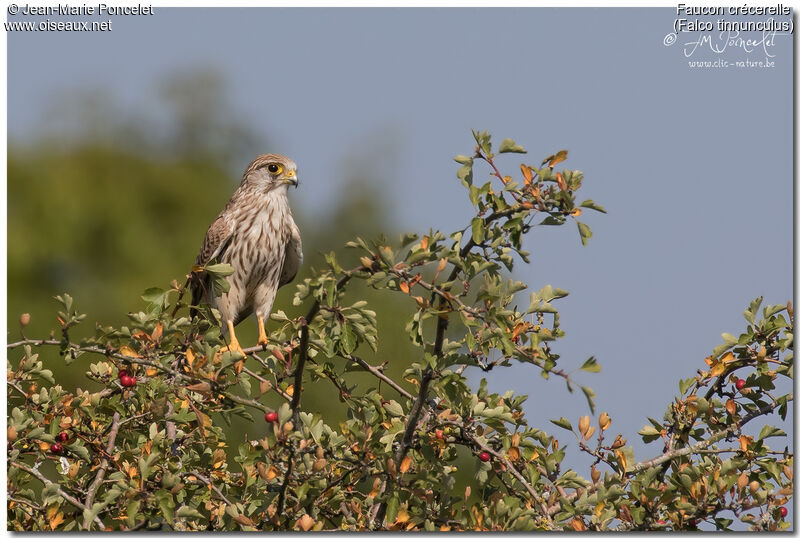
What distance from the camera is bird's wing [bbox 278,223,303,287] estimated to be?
5613mm

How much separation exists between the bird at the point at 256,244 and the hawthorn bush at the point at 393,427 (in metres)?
1.59

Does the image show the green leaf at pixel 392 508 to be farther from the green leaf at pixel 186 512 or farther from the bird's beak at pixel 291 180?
the bird's beak at pixel 291 180

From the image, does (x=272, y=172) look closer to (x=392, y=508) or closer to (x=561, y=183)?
(x=392, y=508)

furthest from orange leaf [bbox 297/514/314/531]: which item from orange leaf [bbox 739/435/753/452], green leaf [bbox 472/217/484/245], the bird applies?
the bird

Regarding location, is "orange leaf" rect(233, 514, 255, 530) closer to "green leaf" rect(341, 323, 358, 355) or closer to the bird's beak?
"green leaf" rect(341, 323, 358, 355)

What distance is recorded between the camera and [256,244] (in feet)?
17.7

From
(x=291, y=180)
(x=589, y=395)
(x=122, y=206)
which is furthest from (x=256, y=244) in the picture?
(x=122, y=206)

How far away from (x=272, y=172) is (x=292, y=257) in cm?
48

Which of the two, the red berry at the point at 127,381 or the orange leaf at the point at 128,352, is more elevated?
the orange leaf at the point at 128,352

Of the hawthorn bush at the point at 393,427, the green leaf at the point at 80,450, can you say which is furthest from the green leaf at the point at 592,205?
the green leaf at the point at 80,450

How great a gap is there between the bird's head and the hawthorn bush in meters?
1.90

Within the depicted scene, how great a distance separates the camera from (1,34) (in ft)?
14.0

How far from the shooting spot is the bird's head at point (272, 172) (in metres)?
5.63

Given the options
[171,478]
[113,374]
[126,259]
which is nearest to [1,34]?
[113,374]
